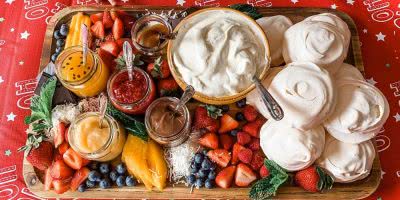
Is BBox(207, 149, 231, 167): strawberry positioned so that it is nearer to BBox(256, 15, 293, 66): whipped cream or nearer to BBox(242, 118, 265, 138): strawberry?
BBox(242, 118, 265, 138): strawberry

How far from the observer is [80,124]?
182 centimetres

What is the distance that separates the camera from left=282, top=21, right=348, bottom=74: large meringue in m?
1.77

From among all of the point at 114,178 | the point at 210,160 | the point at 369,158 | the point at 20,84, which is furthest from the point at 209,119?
the point at 20,84

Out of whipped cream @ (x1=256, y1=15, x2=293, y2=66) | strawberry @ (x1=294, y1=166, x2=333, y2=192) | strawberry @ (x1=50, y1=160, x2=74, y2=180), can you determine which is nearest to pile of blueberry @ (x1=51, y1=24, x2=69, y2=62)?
strawberry @ (x1=50, y1=160, x2=74, y2=180)

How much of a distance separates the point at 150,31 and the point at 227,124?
20.2 inches

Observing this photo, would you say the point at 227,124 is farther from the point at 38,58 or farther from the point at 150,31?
the point at 38,58

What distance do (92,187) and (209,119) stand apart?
1.80 ft

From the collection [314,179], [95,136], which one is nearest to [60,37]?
[95,136]

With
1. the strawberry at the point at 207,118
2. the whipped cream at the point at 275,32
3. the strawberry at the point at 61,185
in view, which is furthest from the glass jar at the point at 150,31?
the strawberry at the point at 61,185

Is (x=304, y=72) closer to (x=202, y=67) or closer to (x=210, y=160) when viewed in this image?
(x=202, y=67)

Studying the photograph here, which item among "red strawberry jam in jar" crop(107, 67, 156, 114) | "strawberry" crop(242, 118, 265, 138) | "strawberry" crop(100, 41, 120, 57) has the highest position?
"strawberry" crop(100, 41, 120, 57)

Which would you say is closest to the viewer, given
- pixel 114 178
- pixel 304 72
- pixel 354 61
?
pixel 304 72

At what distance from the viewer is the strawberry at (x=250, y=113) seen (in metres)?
1.91

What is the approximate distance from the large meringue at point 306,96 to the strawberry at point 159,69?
0.47m
